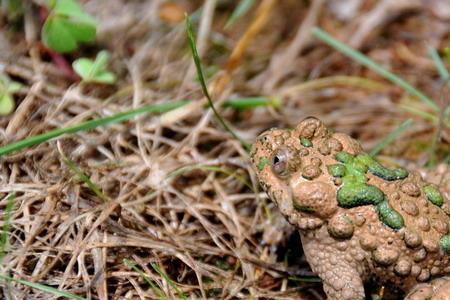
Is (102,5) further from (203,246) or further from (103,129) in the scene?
(203,246)

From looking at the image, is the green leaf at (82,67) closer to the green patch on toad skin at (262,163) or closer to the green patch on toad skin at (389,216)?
the green patch on toad skin at (262,163)

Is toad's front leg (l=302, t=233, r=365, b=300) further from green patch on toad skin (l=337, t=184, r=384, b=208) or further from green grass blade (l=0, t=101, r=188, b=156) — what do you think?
green grass blade (l=0, t=101, r=188, b=156)

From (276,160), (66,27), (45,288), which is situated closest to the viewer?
(45,288)

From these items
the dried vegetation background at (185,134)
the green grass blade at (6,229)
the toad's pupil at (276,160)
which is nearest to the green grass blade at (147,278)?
the dried vegetation background at (185,134)

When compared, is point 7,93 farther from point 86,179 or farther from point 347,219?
point 347,219

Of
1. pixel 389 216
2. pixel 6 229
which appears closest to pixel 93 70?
pixel 6 229

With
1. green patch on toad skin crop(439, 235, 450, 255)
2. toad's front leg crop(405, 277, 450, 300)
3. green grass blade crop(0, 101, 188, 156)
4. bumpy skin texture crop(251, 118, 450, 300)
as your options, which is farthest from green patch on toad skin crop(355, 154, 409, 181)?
green grass blade crop(0, 101, 188, 156)
